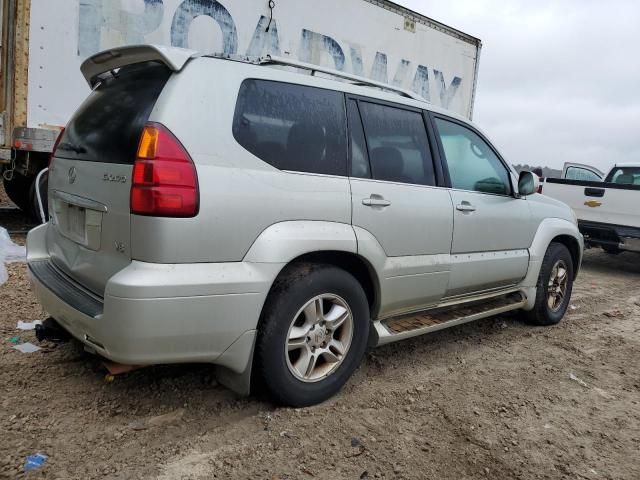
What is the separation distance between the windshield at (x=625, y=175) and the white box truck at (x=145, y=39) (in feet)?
14.3

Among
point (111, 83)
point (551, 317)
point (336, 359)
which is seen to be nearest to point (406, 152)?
point (336, 359)

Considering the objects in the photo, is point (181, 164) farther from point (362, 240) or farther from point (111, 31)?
point (111, 31)

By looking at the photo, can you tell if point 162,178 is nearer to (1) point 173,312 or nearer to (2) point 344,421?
(1) point 173,312

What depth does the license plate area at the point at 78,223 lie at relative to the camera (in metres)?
2.46

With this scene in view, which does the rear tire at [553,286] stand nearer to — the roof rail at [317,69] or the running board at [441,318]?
the running board at [441,318]

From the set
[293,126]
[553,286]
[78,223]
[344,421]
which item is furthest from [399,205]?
[553,286]

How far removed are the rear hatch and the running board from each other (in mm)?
1630

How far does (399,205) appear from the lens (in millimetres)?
3080

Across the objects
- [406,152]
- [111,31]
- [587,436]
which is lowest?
[587,436]

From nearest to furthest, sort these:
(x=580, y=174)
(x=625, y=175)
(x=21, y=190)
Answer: (x=21, y=190) → (x=625, y=175) → (x=580, y=174)

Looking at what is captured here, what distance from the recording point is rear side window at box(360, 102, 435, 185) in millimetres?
3097

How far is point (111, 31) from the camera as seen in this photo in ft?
19.0

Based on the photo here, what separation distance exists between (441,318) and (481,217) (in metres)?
0.80

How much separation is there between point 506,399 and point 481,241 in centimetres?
114
